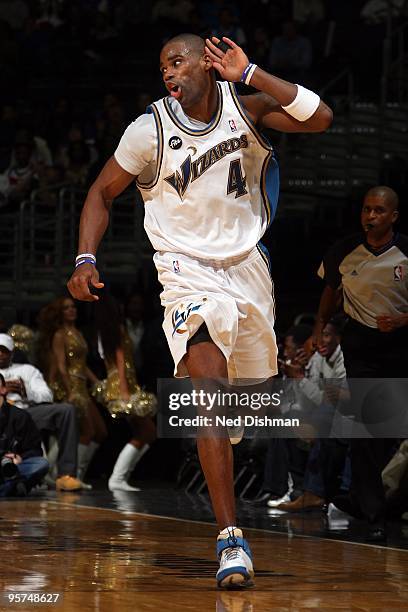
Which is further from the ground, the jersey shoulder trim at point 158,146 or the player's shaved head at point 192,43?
the player's shaved head at point 192,43

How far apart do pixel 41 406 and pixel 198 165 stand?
6.26 meters

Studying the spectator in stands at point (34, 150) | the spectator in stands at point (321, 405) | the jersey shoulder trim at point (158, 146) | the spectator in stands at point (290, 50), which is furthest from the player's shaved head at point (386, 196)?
the spectator in stands at point (34, 150)

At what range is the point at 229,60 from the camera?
4.81 meters

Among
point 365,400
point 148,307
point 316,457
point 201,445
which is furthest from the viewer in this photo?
point 148,307

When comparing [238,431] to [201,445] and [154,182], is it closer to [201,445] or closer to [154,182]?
[201,445]

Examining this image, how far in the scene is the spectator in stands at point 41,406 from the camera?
10688 mm

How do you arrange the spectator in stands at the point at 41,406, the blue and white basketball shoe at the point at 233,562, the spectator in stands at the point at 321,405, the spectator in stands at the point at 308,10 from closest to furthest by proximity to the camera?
the blue and white basketball shoe at the point at 233,562 → the spectator in stands at the point at 321,405 → the spectator in stands at the point at 41,406 → the spectator in stands at the point at 308,10

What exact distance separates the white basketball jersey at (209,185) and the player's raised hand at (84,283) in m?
0.37

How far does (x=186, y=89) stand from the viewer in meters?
4.98

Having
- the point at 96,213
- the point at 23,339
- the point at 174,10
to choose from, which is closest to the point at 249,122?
the point at 96,213

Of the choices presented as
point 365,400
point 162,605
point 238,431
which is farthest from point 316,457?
point 162,605

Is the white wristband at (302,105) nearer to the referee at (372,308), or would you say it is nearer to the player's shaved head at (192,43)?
the player's shaved head at (192,43)

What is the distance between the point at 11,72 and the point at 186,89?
1272 cm

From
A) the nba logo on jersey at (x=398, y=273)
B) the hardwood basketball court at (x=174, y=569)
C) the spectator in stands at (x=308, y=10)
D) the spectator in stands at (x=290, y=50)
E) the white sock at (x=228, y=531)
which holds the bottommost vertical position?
the hardwood basketball court at (x=174, y=569)
